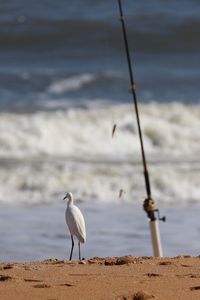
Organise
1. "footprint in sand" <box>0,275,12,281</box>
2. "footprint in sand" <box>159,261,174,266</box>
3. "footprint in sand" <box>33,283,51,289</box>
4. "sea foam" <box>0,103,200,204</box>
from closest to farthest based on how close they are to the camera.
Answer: "footprint in sand" <box>33,283,51,289</box> < "footprint in sand" <box>0,275,12,281</box> < "footprint in sand" <box>159,261,174,266</box> < "sea foam" <box>0,103,200,204</box>

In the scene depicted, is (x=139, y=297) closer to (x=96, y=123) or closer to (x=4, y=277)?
(x=4, y=277)

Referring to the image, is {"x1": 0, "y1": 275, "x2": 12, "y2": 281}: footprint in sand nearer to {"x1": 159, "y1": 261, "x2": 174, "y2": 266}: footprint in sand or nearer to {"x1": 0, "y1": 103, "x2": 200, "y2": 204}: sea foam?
{"x1": 159, "y1": 261, "x2": 174, "y2": 266}: footprint in sand

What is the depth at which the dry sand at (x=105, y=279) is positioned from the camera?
5152mm

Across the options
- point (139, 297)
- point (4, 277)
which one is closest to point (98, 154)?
point (4, 277)

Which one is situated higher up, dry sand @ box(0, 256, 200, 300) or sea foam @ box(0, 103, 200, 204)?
sea foam @ box(0, 103, 200, 204)

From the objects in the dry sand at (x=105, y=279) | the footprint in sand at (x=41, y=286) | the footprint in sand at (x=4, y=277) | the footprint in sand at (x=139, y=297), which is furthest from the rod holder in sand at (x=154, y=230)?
the footprint in sand at (x=139, y=297)

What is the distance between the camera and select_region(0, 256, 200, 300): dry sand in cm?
515

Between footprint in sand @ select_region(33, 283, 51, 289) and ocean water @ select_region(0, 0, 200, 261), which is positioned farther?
ocean water @ select_region(0, 0, 200, 261)

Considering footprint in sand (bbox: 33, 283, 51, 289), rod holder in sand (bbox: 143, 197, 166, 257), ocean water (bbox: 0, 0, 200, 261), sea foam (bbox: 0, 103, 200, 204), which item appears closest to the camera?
footprint in sand (bbox: 33, 283, 51, 289)

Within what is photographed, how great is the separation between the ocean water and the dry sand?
9.69ft

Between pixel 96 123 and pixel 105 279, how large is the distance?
11081mm

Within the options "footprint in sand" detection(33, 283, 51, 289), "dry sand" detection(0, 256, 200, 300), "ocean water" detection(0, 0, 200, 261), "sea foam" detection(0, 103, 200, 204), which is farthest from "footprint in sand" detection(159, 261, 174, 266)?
"sea foam" detection(0, 103, 200, 204)

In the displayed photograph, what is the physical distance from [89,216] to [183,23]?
12132mm

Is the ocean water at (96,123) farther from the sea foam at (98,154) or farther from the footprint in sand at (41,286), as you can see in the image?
the footprint in sand at (41,286)
